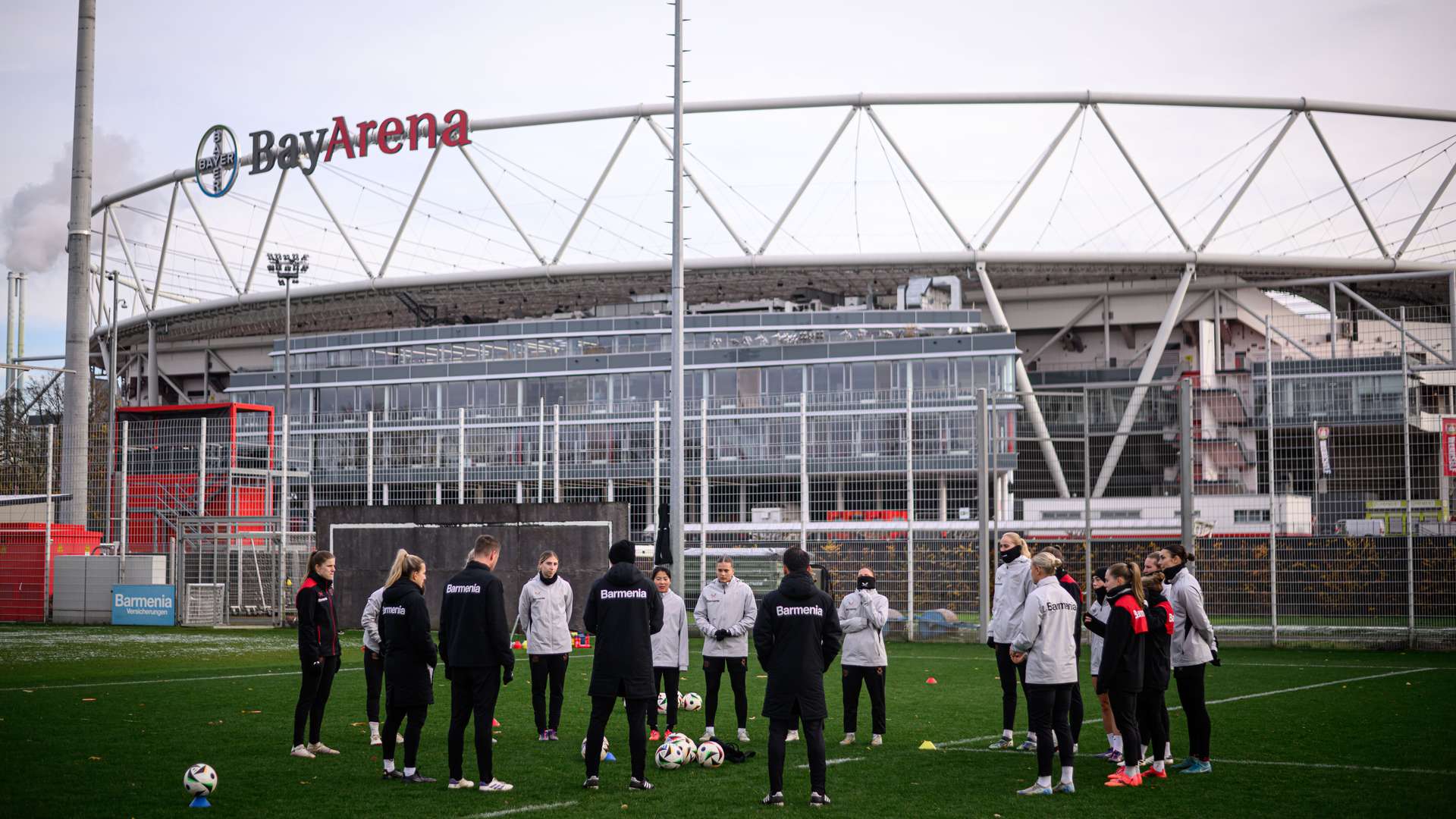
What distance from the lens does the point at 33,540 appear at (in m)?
28.7

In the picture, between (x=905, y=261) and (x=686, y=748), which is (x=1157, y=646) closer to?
(x=686, y=748)

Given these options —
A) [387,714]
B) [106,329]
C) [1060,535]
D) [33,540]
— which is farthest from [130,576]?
[106,329]

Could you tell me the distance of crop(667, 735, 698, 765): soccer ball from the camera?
35.6 ft

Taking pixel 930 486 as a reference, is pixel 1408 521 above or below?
below

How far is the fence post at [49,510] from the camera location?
92.8 ft

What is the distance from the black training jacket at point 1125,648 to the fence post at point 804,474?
14.1 metres

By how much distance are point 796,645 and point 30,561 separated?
25.0 m

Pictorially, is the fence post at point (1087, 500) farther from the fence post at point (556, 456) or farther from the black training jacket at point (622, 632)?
the black training jacket at point (622, 632)

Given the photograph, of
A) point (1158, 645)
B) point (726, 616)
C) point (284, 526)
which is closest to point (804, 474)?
point (284, 526)

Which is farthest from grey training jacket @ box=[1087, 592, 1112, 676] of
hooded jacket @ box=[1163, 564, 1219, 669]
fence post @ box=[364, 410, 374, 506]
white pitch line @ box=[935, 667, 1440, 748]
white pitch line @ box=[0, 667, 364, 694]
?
fence post @ box=[364, 410, 374, 506]

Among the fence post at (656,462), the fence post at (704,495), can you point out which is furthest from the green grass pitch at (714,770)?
the fence post at (656,462)

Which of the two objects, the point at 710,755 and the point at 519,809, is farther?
the point at 710,755

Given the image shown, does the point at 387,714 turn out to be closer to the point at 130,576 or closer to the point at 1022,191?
the point at 130,576

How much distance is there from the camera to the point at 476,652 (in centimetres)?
938
